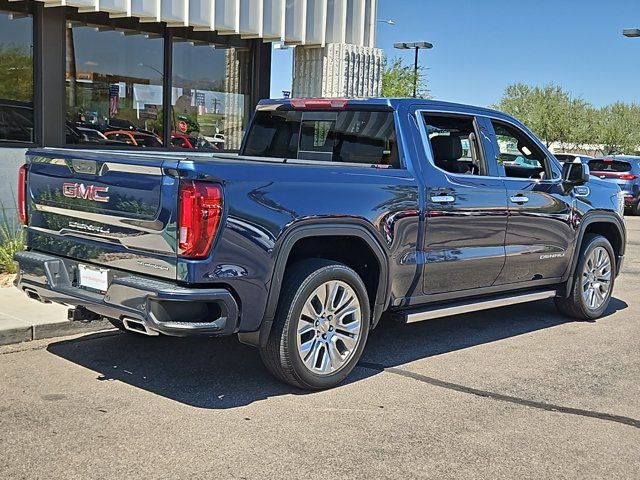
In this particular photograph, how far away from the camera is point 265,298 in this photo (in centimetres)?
503

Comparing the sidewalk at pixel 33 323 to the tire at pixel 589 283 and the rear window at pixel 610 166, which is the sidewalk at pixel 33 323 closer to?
the tire at pixel 589 283

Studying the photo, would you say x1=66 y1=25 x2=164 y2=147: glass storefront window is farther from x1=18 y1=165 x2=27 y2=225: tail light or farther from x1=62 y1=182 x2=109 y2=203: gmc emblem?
x1=62 y1=182 x2=109 y2=203: gmc emblem

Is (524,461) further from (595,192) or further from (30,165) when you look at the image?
(595,192)

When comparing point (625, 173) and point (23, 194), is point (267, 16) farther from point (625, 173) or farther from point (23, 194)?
point (625, 173)

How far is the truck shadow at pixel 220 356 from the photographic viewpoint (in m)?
5.45

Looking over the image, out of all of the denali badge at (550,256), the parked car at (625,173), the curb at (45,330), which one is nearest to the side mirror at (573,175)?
the denali badge at (550,256)

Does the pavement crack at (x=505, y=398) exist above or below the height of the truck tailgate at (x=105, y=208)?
below

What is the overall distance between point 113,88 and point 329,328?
6948mm

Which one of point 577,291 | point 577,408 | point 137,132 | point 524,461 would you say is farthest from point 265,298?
point 137,132

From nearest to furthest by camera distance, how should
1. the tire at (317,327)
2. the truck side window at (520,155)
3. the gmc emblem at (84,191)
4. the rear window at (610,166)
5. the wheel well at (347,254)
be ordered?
the gmc emblem at (84,191)
the tire at (317,327)
the wheel well at (347,254)
the truck side window at (520,155)
the rear window at (610,166)

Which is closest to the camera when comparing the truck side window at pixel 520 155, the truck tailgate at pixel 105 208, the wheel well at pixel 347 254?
the truck tailgate at pixel 105 208

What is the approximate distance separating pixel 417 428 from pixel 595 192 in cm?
409

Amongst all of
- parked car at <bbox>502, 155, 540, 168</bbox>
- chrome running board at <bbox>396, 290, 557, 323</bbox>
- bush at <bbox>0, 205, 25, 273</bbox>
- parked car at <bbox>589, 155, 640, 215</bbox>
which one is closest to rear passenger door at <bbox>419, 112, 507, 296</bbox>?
chrome running board at <bbox>396, 290, 557, 323</bbox>

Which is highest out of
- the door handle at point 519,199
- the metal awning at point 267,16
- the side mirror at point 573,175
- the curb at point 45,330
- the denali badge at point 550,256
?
the metal awning at point 267,16
